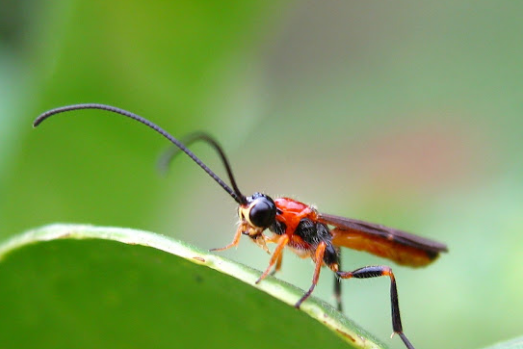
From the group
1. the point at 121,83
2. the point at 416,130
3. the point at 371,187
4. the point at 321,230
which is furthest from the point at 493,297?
the point at 416,130

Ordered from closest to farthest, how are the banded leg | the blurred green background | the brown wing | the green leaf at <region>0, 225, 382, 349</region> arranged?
the green leaf at <region>0, 225, 382, 349</region> → the banded leg → the blurred green background → the brown wing

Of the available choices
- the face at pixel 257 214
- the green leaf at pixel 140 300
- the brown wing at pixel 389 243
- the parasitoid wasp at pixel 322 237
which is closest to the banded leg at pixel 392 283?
the parasitoid wasp at pixel 322 237

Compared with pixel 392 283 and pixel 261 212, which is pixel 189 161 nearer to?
pixel 261 212

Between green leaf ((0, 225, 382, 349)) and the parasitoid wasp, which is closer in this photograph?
green leaf ((0, 225, 382, 349))

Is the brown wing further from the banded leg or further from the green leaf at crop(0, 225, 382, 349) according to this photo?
the green leaf at crop(0, 225, 382, 349)

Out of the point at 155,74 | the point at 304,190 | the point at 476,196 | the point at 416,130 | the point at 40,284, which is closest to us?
the point at 40,284

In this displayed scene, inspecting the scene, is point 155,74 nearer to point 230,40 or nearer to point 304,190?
point 230,40

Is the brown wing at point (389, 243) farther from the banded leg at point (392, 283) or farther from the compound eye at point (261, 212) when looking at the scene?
the compound eye at point (261, 212)

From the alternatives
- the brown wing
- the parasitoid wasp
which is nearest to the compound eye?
the parasitoid wasp
